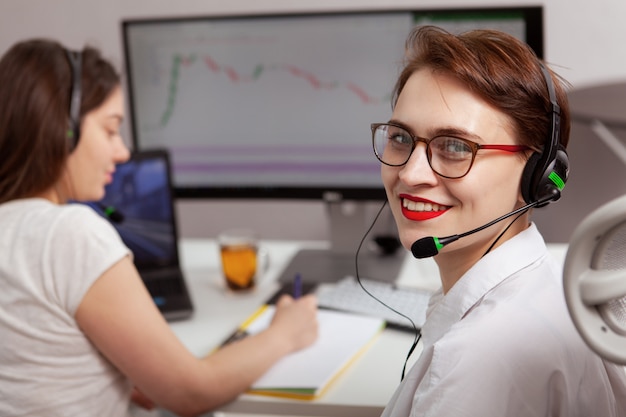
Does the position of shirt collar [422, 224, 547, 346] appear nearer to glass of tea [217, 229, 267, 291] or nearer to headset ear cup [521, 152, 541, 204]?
headset ear cup [521, 152, 541, 204]

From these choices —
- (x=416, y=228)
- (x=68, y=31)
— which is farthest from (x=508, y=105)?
(x=68, y=31)

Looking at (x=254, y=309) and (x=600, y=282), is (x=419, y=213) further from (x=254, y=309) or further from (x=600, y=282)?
(x=254, y=309)

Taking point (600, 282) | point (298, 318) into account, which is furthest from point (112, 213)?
point (600, 282)

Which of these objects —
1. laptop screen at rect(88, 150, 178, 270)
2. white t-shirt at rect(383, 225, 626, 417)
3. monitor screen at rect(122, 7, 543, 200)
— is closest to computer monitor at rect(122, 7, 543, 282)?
monitor screen at rect(122, 7, 543, 200)

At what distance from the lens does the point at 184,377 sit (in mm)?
1066

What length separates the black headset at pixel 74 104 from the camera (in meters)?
1.11

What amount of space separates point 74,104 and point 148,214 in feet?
1.54

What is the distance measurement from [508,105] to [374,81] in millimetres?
817

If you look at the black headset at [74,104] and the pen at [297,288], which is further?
the pen at [297,288]

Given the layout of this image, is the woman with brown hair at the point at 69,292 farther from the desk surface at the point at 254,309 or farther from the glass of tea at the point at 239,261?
the glass of tea at the point at 239,261

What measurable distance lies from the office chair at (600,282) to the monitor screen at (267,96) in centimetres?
108

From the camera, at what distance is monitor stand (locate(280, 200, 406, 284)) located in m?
1.57

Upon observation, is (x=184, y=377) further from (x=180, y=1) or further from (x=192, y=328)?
(x=180, y=1)

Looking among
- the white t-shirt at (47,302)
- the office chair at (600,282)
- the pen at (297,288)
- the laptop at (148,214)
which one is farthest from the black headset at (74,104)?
the office chair at (600,282)
